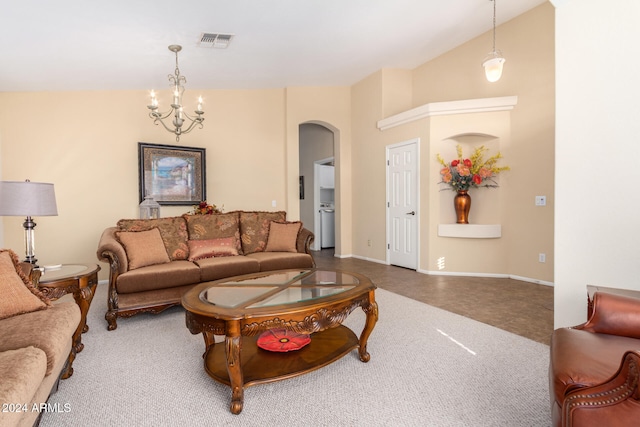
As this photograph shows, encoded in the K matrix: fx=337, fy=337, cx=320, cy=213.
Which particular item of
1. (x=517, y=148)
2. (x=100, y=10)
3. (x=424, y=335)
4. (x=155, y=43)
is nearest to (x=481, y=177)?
(x=517, y=148)

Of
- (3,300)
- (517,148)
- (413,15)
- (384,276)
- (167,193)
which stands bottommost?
(384,276)

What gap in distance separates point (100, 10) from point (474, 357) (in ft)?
13.5

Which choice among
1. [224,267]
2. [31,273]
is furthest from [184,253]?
[31,273]

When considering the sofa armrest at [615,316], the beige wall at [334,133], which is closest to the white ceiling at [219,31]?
the beige wall at [334,133]

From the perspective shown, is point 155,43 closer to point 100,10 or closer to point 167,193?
point 100,10

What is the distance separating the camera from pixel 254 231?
4.34m

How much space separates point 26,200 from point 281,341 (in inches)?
82.8

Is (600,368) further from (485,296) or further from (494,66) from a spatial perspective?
(494,66)

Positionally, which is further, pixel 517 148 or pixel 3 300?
pixel 517 148

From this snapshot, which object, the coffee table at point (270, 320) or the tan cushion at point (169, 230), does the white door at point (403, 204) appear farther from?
the tan cushion at point (169, 230)

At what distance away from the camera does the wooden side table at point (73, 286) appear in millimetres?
2204

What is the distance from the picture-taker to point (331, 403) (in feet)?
5.76

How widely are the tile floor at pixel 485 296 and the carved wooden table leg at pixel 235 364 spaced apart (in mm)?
2223

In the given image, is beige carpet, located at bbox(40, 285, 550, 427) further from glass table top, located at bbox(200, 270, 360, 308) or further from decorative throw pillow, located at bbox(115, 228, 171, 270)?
decorative throw pillow, located at bbox(115, 228, 171, 270)
